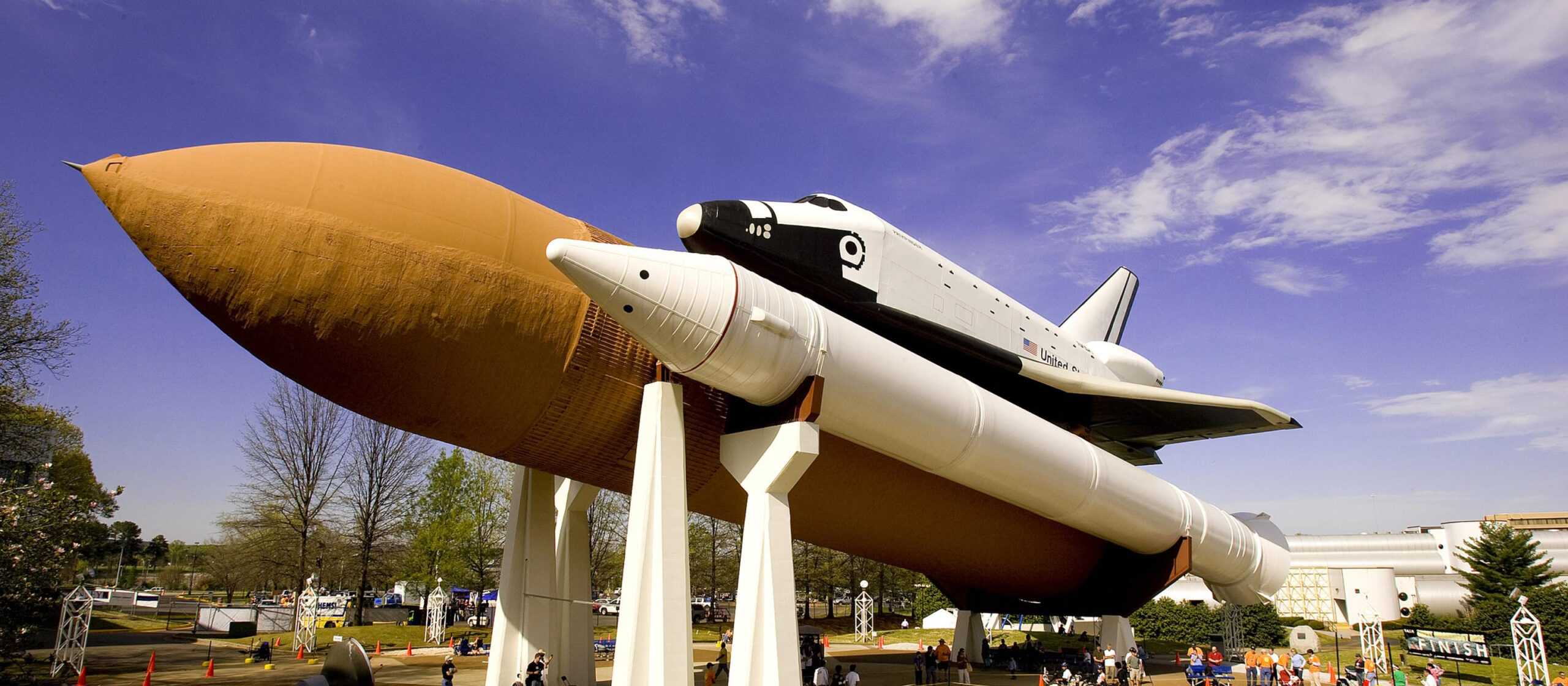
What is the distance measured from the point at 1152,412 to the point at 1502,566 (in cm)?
3803

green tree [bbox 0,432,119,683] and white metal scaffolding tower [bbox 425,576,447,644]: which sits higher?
green tree [bbox 0,432,119,683]

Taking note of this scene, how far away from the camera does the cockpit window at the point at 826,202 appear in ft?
43.2

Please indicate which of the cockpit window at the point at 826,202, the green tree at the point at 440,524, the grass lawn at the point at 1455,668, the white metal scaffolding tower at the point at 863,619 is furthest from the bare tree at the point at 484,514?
the grass lawn at the point at 1455,668

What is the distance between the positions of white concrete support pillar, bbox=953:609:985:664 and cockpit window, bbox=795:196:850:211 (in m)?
12.4

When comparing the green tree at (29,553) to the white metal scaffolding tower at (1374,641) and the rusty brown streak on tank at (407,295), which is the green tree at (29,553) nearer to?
the rusty brown streak on tank at (407,295)

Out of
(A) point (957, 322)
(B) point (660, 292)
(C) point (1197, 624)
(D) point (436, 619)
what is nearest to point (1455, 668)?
(C) point (1197, 624)

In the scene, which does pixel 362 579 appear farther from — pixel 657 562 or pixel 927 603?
pixel 657 562

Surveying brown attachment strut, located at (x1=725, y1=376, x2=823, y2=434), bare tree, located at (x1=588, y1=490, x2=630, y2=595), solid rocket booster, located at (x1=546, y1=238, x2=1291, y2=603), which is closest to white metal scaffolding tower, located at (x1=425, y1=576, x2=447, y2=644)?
bare tree, located at (x1=588, y1=490, x2=630, y2=595)

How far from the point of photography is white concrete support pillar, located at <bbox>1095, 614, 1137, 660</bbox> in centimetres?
1908

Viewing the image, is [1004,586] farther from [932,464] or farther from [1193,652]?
[932,464]

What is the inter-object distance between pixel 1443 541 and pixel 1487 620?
883 inches

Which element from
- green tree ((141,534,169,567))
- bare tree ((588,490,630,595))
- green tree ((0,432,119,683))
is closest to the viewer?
green tree ((0,432,119,683))

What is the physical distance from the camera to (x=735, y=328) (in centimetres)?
984

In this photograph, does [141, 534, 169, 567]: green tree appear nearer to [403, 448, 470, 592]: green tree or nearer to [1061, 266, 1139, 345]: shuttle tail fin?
[403, 448, 470, 592]: green tree
